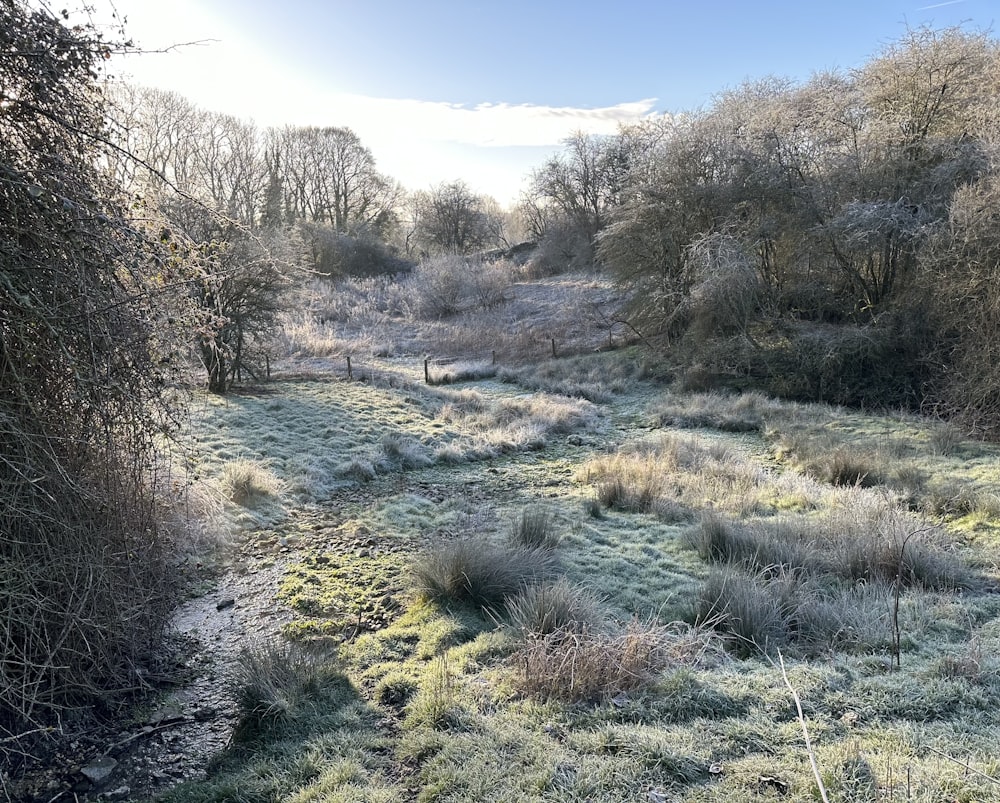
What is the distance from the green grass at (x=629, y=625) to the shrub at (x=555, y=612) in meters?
0.02

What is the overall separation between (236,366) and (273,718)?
1255 cm

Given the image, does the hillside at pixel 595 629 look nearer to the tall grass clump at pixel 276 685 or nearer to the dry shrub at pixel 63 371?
the tall grass clump at pixel 276 685

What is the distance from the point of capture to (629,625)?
414 cm

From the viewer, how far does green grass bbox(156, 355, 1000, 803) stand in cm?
284

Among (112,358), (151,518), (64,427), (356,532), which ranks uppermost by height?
(112,358)

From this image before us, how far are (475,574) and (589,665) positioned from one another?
5.56 ft

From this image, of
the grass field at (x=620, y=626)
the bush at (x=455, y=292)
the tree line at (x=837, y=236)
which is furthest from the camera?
the bush at (x=455, y=292)

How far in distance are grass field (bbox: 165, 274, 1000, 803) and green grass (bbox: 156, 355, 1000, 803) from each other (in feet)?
0.06

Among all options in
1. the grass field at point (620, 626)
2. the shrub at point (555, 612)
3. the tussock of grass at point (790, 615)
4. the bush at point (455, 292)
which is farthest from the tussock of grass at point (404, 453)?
the bush at point (455, 292)

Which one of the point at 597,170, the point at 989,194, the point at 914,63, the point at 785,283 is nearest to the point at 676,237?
the point at 785,283

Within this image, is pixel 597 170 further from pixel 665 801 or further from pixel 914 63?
pixel 665 801

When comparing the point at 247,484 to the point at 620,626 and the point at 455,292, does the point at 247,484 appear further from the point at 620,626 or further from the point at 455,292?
the point at 455,292

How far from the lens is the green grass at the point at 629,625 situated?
112 inches

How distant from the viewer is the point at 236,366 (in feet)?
47.9
